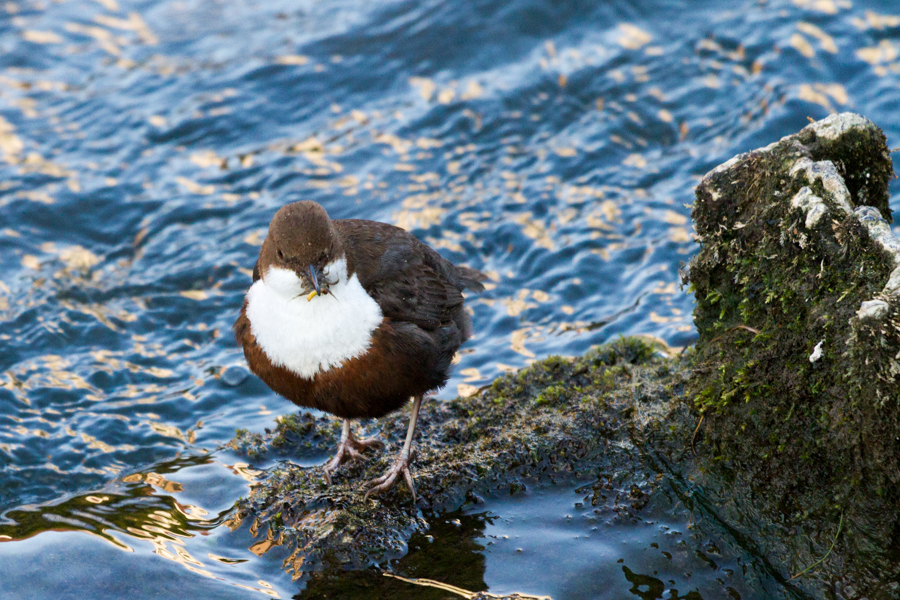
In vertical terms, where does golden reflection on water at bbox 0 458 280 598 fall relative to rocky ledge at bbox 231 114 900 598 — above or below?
below

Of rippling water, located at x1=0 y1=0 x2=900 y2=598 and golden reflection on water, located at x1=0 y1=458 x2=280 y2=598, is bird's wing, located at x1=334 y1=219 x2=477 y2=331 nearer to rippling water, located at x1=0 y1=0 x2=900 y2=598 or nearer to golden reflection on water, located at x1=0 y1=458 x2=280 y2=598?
rippling water, located at x1=0 y1=0 x2=900 y2=598

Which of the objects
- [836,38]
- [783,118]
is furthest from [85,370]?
[836,38]

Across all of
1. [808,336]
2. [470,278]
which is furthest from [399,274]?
[808,336]

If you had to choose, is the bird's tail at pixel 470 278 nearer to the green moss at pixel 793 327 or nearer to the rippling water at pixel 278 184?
the rippling water at pixel 278 184

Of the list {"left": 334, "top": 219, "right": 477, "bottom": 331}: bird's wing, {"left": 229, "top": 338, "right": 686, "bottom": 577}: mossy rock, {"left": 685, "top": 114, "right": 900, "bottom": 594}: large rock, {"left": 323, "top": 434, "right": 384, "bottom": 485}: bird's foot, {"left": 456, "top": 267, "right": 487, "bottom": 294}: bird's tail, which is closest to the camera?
{"left": 685, "top": 114, "right": 900, "bottom": 594}: large rock

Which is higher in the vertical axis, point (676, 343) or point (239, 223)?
point (239, 223)

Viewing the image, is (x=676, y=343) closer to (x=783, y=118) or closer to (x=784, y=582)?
(x=784, y=582)

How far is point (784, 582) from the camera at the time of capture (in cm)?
308

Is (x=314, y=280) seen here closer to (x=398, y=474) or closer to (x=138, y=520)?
(x=398, y=474)

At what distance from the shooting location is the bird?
3.64m

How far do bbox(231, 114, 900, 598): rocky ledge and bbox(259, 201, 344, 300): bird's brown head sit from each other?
3.24 ft

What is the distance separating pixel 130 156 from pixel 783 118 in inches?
249

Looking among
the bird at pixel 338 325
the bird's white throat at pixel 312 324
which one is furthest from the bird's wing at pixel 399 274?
the bird's white throat at pixel 312 324

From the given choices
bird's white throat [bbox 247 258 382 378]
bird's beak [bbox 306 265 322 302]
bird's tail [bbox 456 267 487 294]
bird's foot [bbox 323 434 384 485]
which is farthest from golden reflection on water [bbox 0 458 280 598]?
bird's tail [bbox 456 267 487 294]
